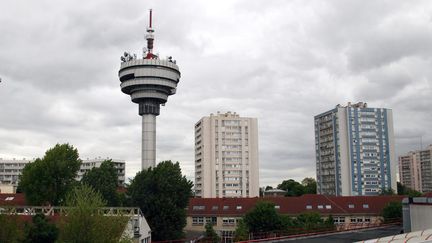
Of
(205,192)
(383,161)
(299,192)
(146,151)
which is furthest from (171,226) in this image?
(383,161)

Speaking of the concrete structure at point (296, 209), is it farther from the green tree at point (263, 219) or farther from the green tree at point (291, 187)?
the green tree at point (291, 187)

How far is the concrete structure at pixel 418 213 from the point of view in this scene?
3694 centimetres

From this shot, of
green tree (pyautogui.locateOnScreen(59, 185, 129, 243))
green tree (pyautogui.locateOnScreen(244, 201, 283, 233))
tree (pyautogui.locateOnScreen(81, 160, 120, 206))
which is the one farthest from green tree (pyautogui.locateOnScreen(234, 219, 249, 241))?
green tree (pyautogui.locateOnScreen(59, 185, 129, 243))

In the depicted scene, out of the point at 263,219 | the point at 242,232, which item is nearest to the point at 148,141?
the point at 263,219

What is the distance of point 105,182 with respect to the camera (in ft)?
219

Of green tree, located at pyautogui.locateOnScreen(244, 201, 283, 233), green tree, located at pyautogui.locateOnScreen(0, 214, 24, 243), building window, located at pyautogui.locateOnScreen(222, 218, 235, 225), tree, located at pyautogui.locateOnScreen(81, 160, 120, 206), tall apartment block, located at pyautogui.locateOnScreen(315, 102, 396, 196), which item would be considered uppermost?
tall apartment block, located at pyautogui.locateOnScreen(315, 102, 396, 196)

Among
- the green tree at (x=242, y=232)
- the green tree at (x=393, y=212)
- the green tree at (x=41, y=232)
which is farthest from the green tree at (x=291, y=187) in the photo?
the green tree at (x=41, y=232)

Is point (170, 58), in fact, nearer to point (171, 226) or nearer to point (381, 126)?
point (171, 226)

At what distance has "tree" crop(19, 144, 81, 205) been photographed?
59125 mm

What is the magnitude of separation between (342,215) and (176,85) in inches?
1778

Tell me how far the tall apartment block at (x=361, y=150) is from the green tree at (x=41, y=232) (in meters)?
100

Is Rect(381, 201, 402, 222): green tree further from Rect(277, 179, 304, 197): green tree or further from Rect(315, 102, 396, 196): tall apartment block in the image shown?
Rect(277, 179, 304, 197): green tree

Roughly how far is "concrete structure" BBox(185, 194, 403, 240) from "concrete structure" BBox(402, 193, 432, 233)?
30.5 m

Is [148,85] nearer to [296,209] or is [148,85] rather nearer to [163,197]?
[296,209]
